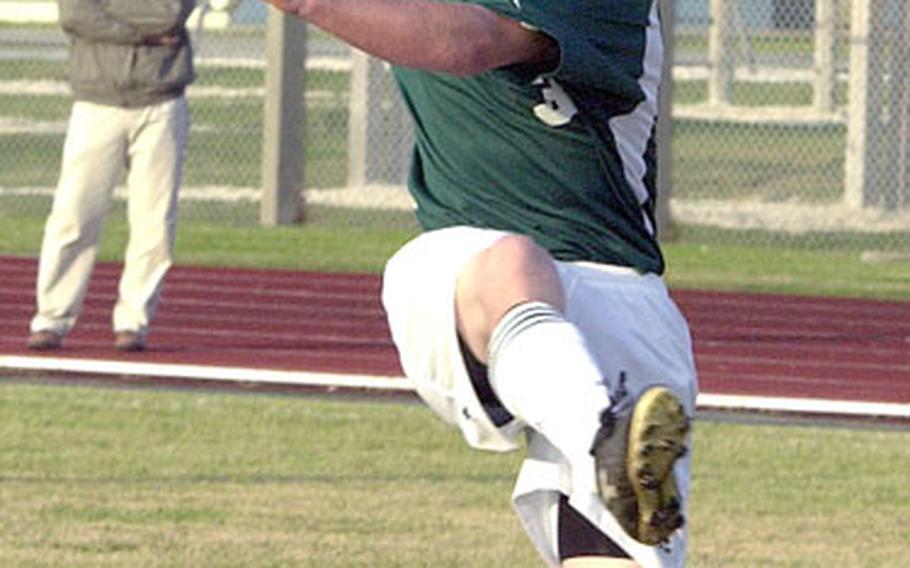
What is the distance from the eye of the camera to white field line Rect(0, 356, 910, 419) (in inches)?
475

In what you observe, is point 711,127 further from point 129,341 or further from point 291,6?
point 291,6

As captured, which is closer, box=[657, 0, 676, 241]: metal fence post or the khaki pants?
the khaki pants

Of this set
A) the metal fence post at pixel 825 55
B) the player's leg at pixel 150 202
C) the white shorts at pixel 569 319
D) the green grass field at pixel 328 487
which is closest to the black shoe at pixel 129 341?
the player's leg at pixel 150 202

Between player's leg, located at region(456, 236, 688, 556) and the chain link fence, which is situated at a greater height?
player's leg, located at region(456, 236, 688, 556)

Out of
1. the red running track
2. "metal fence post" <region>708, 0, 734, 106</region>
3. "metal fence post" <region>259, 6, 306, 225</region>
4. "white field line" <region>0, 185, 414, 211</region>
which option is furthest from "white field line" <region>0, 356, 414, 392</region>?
"metal fence post" <region>708, 0, 734, 106</region>

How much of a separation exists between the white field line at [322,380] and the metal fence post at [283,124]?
7517 millimetres

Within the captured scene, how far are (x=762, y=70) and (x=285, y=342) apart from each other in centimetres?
866

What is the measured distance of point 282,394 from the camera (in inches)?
476

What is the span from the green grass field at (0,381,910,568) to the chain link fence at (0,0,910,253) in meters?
8.71

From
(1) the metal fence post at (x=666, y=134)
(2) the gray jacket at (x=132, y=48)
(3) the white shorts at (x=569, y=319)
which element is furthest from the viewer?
(1) the metal fence post at (x=666, y=134)

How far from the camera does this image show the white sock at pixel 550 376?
465 cm

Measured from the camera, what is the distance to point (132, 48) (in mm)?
12836

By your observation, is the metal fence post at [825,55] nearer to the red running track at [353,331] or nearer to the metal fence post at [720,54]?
the metal fence post at [720,54]

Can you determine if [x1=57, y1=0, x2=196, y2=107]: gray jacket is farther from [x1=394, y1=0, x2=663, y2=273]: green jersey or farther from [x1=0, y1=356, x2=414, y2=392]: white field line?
[x1=394, y1=0, x2=663, y2=273]: green jersey
